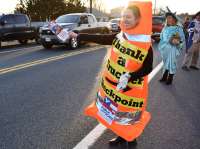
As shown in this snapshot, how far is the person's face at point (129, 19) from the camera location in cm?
374

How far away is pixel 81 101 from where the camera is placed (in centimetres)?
666

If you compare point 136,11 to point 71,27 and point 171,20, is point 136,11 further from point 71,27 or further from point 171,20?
point 71,27

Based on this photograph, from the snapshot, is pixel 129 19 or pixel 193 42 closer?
pixel 129 19

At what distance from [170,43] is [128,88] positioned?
185 inches

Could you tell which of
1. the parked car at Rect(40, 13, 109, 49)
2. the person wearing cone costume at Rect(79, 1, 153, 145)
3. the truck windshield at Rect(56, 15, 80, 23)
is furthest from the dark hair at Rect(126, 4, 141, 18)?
the truck windshield at Rect(56, 15, 80, 23)

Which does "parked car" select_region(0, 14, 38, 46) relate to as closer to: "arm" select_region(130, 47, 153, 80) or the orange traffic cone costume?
the orange traffic cone costume

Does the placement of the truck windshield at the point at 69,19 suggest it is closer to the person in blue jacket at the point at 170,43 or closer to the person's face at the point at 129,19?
the person in blue jacket at the point at 170,43

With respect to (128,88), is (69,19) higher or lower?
higher

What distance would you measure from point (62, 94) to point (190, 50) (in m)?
5.34

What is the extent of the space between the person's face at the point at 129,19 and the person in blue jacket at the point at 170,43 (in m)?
4.44

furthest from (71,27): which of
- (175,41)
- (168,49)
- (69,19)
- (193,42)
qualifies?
(175,41)

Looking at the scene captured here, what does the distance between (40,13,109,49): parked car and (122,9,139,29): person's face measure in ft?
41.9

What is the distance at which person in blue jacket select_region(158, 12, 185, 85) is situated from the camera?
8.20 metres

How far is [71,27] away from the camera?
17516mm
